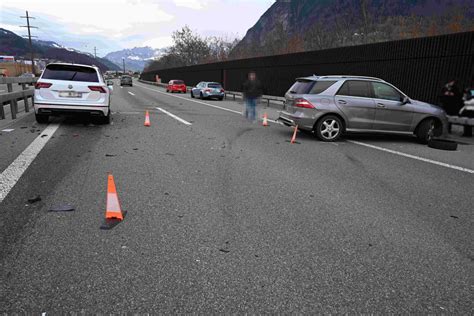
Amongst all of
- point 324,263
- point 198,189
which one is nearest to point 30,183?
point 198,189

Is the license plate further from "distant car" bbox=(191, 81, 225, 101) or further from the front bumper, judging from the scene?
"distant car" bbox=(191, 81, 225, 101)

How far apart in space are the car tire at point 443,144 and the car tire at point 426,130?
42 centimetres

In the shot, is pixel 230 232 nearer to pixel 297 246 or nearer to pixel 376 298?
pixel 297 246

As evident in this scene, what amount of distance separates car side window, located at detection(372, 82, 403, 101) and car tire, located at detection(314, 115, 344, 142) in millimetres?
1401

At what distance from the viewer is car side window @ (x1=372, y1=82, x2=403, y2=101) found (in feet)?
31.7

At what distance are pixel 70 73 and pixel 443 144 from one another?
1090 cm

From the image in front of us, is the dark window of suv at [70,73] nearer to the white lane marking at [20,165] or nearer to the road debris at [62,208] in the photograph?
the white lane marking at [20,165]

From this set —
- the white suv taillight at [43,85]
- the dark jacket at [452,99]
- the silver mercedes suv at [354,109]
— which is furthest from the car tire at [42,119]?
the dark jacket at [452,99]

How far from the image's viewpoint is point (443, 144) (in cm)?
909

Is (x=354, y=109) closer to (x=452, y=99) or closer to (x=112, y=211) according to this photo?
A: (x=452, y=99)

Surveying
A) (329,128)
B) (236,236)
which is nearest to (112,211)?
(236,236)

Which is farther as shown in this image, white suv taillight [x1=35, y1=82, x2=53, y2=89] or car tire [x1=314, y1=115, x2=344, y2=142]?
white suv taillight [x1=35, y1=82, x2=53, y2=89]

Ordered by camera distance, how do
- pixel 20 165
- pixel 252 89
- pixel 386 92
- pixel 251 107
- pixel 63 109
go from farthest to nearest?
1. pixel 251 107
2. pixel 252 89
3. pixel 63 109
4. pixel 386 92
5. pixel 20 165

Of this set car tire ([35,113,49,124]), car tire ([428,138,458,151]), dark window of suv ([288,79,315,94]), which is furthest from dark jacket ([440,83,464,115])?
car tire ([35,113,49,124])
